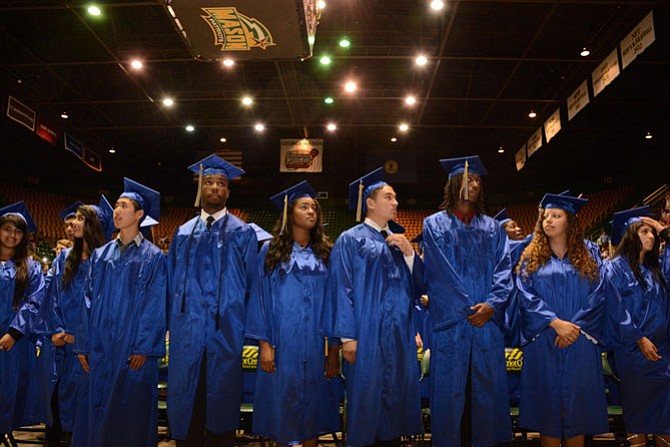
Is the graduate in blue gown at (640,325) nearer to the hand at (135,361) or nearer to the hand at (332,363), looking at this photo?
the hand at (332,363)

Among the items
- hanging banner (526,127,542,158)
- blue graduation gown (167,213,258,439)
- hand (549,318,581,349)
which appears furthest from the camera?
hanging banner (526,127,542,158)

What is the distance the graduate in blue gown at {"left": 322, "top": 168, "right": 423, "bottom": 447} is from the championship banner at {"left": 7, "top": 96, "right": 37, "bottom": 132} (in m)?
12.4

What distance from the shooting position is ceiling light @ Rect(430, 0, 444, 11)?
9.32 metres

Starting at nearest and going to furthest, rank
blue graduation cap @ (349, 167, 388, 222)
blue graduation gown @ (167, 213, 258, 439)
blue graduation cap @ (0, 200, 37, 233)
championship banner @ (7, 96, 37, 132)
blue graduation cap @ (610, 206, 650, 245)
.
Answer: blue graduation gown @ (167, 213, 258, 439) → blue graduation cap @ (349, 167, 388, 222) → blue graduation cap @ (610, 206, 650, 245) → blue graduation cap @ (0, 200, 37, 233) → championship banner @ (7, 96, 37, 132)

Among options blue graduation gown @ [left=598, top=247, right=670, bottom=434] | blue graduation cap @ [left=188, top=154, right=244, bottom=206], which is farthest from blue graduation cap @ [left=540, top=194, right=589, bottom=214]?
blue graduation cap @ [left=188, top=154, right=244, bottom=206]

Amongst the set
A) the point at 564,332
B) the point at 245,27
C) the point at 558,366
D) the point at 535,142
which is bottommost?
the point at 558,366

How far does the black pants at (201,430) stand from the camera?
3.07 metres

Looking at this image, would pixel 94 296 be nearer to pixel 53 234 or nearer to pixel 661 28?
pixel 661 28

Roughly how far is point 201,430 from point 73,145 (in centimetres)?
1543

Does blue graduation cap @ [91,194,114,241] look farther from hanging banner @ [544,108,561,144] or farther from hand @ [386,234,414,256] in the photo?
hanging banner @ [544,108,561,144]

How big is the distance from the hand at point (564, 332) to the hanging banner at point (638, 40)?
7.56 meters

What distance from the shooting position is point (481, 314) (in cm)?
310

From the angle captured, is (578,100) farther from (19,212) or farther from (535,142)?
(19,212)

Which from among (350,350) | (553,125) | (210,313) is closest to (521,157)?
(553,125)
